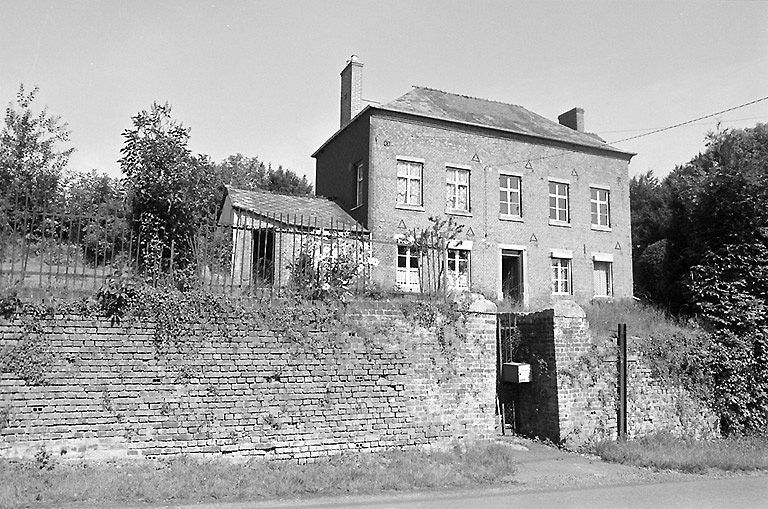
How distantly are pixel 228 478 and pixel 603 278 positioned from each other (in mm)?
22311

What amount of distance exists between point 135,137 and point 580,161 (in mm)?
19285

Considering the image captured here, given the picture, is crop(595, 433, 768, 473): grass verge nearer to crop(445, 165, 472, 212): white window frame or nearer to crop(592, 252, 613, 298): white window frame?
crop(445, 165, 472, 212): white window frame

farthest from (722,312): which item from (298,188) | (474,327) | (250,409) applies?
(298,188)

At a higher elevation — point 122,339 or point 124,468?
point 122,339

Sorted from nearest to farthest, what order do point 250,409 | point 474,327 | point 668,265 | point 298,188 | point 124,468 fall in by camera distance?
point 124,468 < point 250,409 < point 474,327 < point 668,265 < point 298,188

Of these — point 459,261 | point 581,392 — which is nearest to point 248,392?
point 581,392

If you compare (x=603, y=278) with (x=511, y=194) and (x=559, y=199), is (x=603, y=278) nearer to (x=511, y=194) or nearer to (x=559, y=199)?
(x=559, y=199)

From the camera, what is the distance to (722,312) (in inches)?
504

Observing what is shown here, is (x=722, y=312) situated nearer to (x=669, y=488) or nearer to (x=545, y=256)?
(x=669, y=488)

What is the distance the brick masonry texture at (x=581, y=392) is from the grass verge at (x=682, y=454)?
1.22 feet

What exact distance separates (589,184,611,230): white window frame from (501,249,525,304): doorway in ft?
14.2

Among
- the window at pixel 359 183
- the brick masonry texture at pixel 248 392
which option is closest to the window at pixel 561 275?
the window at pixel 359 183

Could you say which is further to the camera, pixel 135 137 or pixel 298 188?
pixel 298 188

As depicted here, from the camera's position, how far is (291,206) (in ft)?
70.8
